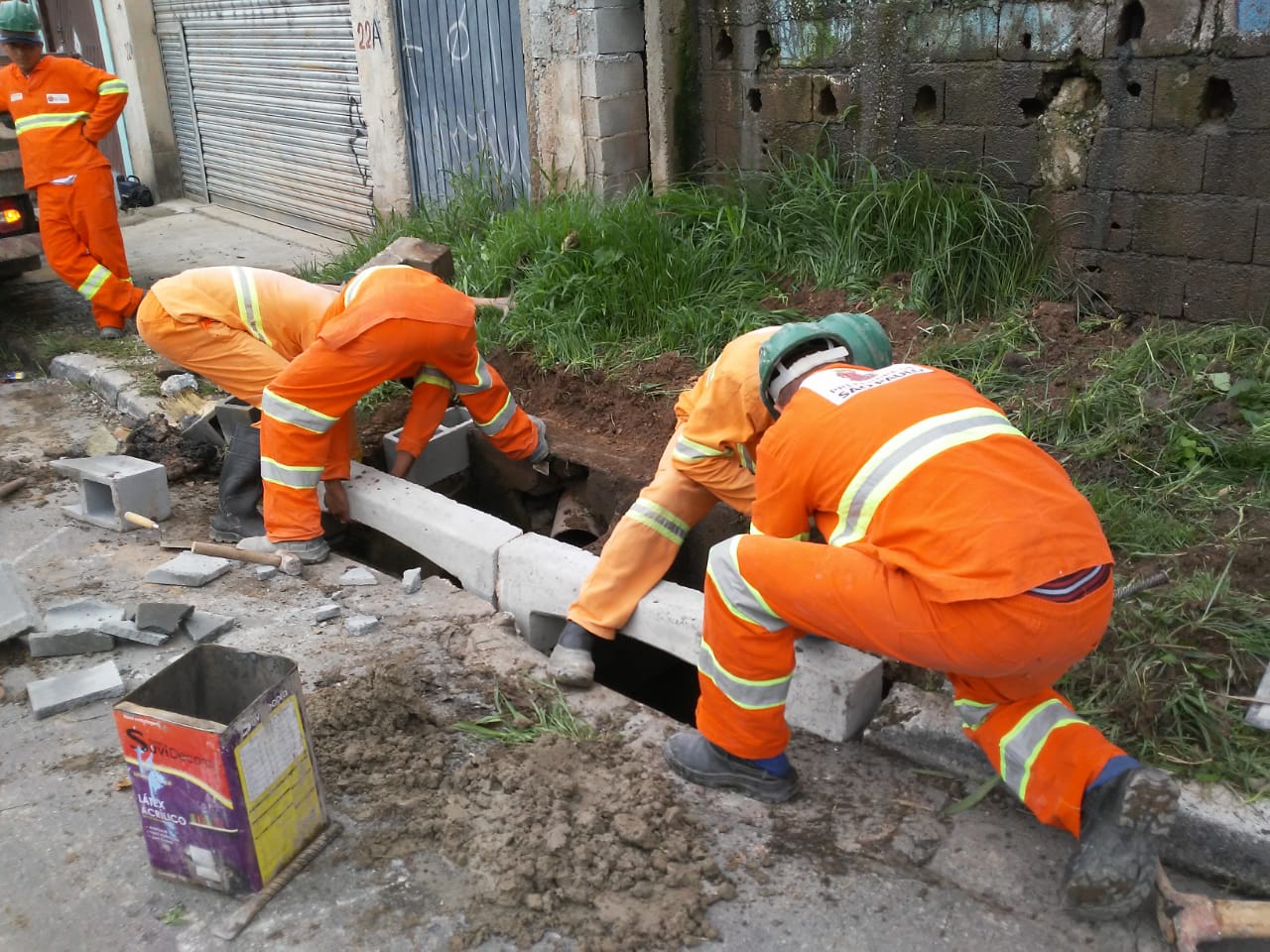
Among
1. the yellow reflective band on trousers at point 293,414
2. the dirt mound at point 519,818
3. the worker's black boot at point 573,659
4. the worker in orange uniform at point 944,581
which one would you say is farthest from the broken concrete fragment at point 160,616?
the worker in orange uniform at point 944,581

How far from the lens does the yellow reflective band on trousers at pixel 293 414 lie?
4.03 m

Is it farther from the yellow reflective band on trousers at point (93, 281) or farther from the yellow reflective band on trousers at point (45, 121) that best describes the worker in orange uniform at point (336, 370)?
the yellow reflective band on trousers at point (45, 121)

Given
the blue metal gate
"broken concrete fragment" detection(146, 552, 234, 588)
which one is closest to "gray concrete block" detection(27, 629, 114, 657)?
"broken concrete fragment" detection(146, 552, 234, 588)

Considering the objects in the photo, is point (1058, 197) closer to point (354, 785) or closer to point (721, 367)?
point (721, 367)

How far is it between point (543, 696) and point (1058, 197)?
11.1 ft

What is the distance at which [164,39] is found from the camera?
11.5m

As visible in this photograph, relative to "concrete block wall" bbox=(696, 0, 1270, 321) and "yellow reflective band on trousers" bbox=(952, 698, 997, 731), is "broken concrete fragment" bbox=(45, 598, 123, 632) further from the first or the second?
"concrete block wall" bbox=(696, 0, 1270, 321)

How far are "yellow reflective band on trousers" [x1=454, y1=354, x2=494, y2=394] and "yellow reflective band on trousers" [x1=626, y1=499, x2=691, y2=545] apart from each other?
120cm

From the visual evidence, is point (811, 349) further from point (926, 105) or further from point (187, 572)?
point (926, 105)

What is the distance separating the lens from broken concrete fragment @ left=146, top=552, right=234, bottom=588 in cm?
394

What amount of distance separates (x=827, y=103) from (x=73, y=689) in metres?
4.49

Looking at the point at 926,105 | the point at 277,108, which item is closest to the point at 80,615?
the point at 926,105

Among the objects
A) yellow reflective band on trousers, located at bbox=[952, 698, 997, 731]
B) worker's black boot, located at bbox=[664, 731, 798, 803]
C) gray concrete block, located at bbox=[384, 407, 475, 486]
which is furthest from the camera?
gray concrete block, located at bbox=[384, 407, 475, 486]

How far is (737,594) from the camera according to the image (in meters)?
2.61
